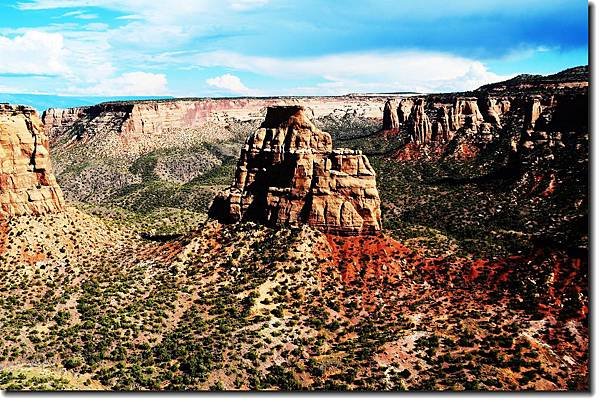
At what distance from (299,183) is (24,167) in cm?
2904

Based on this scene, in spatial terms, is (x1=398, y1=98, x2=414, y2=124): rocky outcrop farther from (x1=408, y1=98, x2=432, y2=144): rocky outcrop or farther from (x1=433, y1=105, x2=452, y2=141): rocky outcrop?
(x1=433, y1=105, x2=452, y2=141): rocky outcrop

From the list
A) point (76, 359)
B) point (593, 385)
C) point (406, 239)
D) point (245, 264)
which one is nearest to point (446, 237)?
point (406, 239)

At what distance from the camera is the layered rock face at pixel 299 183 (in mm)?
57031

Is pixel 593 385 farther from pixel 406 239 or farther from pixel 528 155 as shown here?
pixel 528 155

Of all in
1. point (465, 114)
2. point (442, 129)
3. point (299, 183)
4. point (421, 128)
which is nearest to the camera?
point (299, 183)

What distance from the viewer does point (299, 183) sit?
5828 centimetres

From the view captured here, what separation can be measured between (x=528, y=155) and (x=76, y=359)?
8254 centimetres

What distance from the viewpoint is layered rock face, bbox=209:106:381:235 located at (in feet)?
187

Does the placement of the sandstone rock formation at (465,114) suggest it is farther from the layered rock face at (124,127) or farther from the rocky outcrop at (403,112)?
the layered rock face at (124,127)

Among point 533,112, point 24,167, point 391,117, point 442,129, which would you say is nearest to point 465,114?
point 442,129

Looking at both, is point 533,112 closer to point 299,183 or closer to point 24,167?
point 299,183

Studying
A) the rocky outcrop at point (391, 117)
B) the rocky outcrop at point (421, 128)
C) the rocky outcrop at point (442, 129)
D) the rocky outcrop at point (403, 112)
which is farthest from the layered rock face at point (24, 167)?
the rocky outcrop at point (403, 112)

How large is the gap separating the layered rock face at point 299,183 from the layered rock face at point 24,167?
58.5 ft

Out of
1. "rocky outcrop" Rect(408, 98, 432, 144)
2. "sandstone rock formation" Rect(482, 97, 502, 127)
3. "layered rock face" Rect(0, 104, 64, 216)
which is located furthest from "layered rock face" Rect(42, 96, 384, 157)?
"layered rock face" Rect(0, 104, 64, 216)
